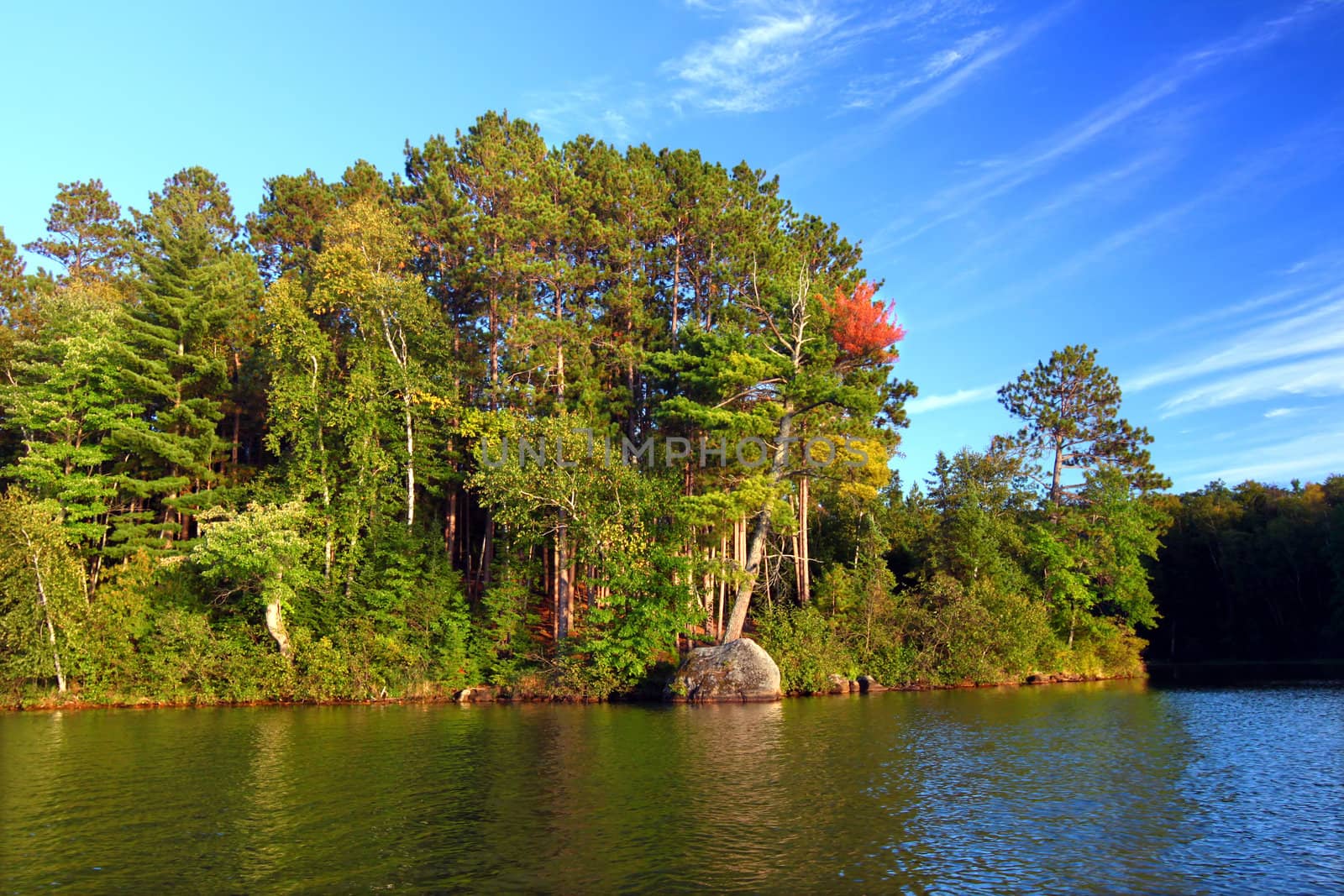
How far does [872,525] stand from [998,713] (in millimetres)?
13374

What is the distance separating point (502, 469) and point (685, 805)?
20526 millimetres

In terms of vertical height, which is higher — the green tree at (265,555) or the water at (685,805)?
the green tree at (265,555)

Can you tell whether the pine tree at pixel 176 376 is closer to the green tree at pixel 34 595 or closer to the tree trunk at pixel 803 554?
the green tree at pixel 34 595

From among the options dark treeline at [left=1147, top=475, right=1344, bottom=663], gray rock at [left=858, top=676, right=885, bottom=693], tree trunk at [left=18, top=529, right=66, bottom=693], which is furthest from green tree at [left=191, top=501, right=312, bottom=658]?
dark treeline at [left=1147, top=475, right=1344, bottom=663]

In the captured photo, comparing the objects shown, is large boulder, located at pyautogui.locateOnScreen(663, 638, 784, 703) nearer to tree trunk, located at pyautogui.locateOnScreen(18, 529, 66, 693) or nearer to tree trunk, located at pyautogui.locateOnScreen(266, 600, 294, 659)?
tree trunk, located at pyautogui.locateOnScreen(266, 600, 294, 659)

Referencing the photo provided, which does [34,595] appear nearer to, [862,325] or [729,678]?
[729,678]

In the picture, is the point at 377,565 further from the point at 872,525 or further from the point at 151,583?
the point at 872,525

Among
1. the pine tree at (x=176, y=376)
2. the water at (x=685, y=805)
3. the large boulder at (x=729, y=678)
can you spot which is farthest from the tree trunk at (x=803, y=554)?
the pine tree at (x=176, y=376)

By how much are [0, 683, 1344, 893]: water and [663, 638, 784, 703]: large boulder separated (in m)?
5.63

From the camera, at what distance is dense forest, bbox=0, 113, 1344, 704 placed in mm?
33312

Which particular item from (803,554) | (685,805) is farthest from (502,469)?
(685,805)

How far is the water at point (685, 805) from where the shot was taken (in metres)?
11.2

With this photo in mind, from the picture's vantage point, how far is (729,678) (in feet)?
106

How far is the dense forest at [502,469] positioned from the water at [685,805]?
7837 millimetres
